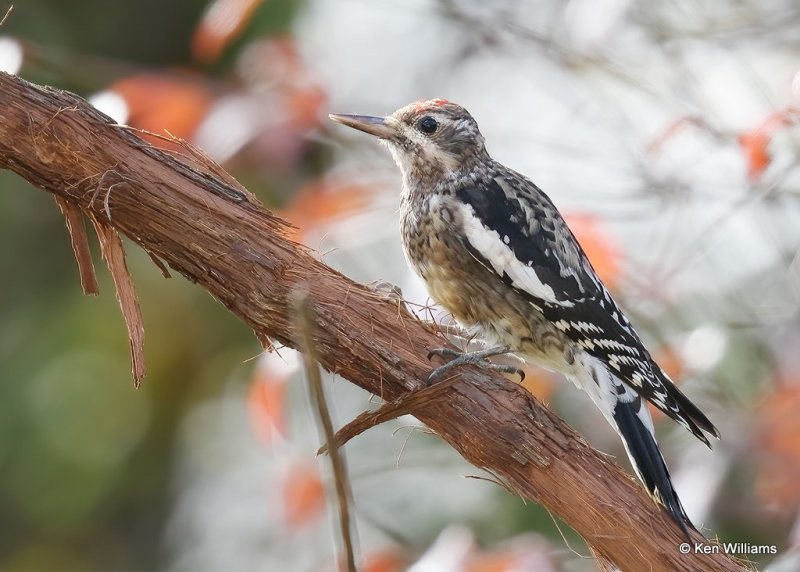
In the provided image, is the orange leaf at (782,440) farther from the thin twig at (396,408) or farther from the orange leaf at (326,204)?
the thin twig at (396,408)

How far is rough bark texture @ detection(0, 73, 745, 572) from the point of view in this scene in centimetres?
205

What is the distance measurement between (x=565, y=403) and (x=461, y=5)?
1683 millimetres

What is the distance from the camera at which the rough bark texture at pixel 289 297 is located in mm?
2047

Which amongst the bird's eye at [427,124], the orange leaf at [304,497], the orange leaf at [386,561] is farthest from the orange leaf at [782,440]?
the orange leaf at [304,497]

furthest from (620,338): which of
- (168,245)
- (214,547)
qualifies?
(214,547)

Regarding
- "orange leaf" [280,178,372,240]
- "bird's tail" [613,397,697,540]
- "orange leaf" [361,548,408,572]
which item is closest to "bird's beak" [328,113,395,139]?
"orange leaf" [280,178,372,240]

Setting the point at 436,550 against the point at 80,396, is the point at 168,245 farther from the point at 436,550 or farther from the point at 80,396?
the point at 80,396

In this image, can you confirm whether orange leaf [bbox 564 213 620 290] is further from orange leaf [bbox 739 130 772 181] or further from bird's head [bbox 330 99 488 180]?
orange leaf [bbox 739 130 772 181]

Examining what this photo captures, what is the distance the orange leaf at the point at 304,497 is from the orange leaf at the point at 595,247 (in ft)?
4.47

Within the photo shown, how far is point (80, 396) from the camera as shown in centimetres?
599

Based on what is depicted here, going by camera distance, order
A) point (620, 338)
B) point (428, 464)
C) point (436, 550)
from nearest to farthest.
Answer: point (620, 338)
point (436, 550)
point (428, 464)

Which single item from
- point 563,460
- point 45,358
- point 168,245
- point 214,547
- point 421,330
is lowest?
point 563,460

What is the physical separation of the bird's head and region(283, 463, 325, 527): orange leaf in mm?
1452

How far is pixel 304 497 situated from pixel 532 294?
170 centimetres
